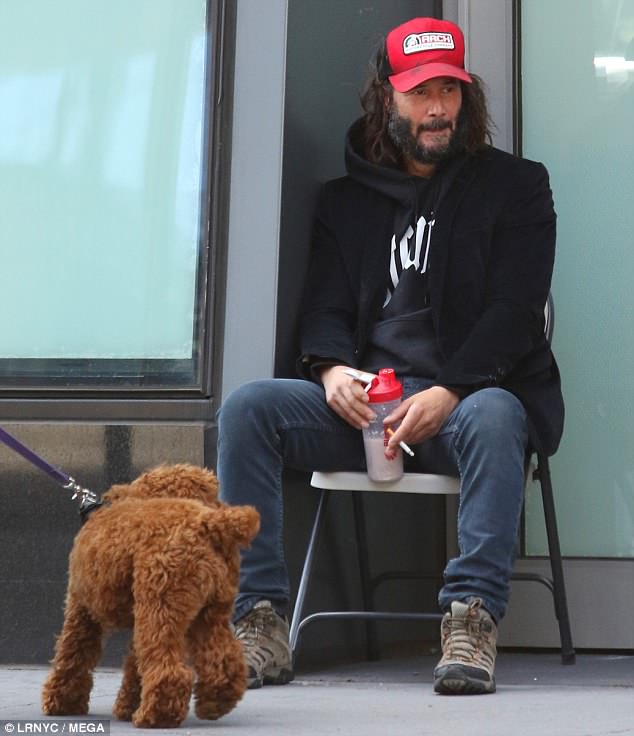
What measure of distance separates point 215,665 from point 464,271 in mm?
1571

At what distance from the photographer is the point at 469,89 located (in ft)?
13.5

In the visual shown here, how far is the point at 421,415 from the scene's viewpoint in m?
3.51

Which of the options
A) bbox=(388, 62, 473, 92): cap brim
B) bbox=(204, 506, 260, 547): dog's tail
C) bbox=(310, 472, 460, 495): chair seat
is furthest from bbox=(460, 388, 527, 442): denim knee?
bbox=(388, 62, 473, 92): cap brim

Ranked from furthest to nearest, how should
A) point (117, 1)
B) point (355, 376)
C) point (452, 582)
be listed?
point (117, 1), point (355, 376), point (452, 582)

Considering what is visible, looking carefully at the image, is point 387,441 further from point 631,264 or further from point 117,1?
point 117,1

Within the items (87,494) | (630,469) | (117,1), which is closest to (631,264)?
(630,469)

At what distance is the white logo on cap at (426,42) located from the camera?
4023mm

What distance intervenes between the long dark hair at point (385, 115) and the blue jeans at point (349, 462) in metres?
0.79

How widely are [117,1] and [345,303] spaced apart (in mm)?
1300

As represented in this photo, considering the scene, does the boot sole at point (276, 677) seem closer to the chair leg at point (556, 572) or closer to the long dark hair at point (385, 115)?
the chair leg at point (556, 572)

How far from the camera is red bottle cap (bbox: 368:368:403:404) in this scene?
3613 mm

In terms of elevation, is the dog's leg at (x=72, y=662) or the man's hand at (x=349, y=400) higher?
the man's hand at (x=349, y=400)

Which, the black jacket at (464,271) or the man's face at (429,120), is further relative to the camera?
the man's face at (429,120)

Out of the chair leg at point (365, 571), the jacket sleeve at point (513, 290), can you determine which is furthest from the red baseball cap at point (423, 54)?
the chair leg at point (365, 571)
